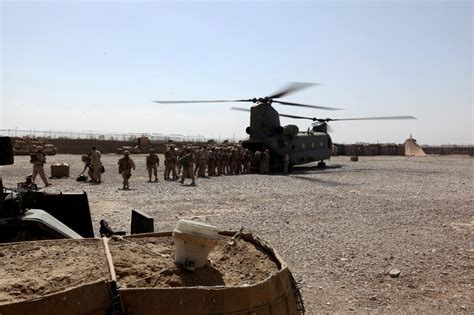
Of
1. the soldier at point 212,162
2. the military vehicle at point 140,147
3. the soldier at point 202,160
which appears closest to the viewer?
the soldier at point 202,160

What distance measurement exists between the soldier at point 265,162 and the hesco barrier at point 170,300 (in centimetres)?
2188

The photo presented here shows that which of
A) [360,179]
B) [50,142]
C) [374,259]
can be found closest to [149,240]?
[374,259]

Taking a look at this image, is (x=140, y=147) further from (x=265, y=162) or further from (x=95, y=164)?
(x=95, y=164)

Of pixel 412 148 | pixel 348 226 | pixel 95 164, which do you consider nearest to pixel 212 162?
pixel 95 164

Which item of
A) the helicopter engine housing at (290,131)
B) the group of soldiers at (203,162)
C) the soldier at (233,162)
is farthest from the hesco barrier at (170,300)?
the helicopter engine housing at (290,131)

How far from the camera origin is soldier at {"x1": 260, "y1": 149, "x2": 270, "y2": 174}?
2484 centimetres

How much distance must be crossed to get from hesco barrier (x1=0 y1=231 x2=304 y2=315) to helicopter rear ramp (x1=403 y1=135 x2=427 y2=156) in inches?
2288

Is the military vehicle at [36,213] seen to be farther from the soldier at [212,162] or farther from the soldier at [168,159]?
the soldier at [212,162]

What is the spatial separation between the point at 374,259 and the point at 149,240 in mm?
4889

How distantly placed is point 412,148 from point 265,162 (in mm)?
38761

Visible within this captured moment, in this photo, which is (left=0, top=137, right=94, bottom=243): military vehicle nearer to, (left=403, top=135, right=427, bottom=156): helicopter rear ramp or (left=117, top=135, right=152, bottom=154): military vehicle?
(left=117, top=135, right=152, bottom=154): military vehicle

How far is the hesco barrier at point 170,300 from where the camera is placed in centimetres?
231

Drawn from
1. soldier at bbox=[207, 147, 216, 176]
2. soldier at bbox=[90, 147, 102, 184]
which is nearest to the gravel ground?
soldier at bbox=[90, 147, 102, 184]

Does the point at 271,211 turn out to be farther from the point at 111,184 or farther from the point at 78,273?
the point at 78,273
